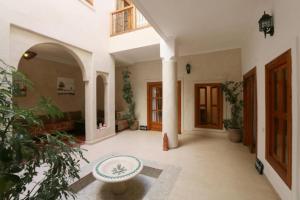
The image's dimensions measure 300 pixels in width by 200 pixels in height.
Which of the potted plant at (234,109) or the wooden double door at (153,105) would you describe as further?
the wooden double door at (153,105)

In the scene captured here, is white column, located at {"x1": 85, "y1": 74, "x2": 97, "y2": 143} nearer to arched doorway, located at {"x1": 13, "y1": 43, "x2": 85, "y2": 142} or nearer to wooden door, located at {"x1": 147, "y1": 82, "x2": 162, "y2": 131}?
arched doorway, located at {"x1": 13, "y1": 43, "x2": 85, "y2": 142}

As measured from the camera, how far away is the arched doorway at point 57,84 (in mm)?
5098

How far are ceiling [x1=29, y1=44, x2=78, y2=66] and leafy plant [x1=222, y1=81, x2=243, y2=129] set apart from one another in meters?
5.04

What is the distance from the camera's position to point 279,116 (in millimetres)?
2164

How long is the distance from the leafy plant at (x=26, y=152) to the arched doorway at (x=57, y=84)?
4.20 metres

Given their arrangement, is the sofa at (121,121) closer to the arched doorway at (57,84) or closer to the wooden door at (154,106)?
the wooden door at (154,106)

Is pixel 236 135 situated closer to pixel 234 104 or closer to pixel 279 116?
pixel 234 104

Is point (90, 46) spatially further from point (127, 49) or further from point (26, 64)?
point (26, 64)

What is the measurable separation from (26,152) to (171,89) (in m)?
3.32

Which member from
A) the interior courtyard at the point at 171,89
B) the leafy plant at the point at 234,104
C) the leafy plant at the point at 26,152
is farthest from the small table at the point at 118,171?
the leafy plant at the point at 234,104

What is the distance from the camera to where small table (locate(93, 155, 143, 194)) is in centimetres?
214

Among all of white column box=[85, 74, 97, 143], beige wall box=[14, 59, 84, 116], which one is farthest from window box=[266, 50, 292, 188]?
beige wall box=[14, 59, 84, 116]

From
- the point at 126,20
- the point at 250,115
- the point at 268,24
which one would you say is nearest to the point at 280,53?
the point at 268,24

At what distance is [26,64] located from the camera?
202 inches
